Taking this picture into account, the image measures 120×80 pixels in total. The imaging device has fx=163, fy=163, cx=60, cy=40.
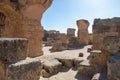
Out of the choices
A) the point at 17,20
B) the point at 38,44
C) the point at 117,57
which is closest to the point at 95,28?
the point at 38,44

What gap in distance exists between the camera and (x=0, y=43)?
8.36 ft

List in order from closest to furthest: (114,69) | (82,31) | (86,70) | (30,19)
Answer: (114,69) → (86,70) → (30,19) → (82,31)

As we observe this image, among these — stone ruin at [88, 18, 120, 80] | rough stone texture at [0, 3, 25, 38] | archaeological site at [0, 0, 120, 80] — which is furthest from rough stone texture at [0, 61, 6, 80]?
rough stone texture at [0, 3, 25, 38]

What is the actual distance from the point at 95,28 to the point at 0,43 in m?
9.23

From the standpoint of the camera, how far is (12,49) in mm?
2676

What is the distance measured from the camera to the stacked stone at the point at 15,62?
98.9 inches

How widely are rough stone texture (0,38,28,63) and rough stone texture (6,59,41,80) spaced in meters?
0.12

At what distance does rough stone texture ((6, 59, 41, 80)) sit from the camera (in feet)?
8.20

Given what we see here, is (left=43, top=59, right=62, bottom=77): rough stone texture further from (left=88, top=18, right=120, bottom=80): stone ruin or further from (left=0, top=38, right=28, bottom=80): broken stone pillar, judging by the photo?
(left=0, top=38, right=28, bottom=80): broken stone pillar

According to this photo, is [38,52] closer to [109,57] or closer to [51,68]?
[51,68]

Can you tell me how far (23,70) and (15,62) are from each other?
19cm

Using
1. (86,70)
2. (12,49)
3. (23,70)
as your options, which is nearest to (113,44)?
(86,70)

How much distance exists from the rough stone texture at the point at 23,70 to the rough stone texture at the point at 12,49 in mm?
116

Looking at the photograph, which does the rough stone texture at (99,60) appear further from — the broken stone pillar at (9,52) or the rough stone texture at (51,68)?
the broken stone pillar at (9,52)
